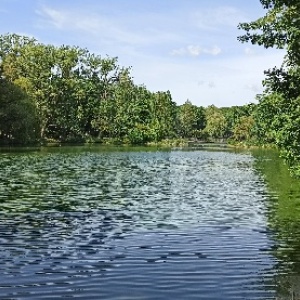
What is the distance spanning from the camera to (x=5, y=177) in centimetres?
4431

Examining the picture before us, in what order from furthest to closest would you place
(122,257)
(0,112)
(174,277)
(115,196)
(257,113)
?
1. (0,112)
2. (115,196)
3. (257,113)
4. (122,257)
5. (174,277)

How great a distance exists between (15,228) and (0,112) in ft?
258

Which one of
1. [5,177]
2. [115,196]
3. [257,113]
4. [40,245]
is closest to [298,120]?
[257,113]

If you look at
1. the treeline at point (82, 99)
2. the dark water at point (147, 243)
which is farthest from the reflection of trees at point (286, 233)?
the treeline at point (82, 99)

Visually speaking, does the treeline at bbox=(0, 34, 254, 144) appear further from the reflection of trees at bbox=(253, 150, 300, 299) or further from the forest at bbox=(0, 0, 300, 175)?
the reflection of trees at bbox=(253, 150, 300, 299)

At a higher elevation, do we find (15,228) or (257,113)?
(257,113)

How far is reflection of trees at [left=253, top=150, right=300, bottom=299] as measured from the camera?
14.2 meters

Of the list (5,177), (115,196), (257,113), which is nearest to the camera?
(257,113)

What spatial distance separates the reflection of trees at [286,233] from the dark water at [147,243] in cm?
4

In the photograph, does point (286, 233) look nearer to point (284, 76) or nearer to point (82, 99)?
point (284, 76)

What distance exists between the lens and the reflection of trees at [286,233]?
14.2 m

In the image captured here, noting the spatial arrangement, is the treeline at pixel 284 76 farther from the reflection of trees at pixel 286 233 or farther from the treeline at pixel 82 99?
the treeline at pixel 82 99

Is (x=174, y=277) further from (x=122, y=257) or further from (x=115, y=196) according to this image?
(x=115, y=196)

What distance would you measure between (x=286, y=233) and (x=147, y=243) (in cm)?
603
